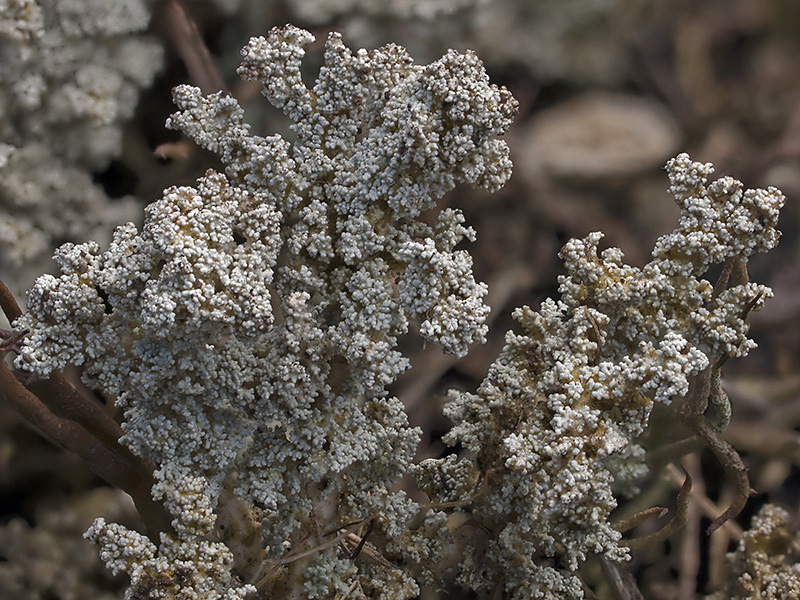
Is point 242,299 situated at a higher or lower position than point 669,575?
lower

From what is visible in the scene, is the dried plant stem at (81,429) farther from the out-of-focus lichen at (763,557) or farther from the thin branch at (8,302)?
the out-of-focus lichen at (763,557)

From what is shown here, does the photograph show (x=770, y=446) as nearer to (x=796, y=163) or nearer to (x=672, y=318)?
(x=796, y=163)

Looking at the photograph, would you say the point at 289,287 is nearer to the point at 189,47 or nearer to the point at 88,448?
the point at 88,448

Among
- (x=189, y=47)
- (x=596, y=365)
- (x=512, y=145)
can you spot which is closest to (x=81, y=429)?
(x=596, y=365)

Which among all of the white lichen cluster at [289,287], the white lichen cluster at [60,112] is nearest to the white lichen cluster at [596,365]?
the white lichen cluster at [289,287]

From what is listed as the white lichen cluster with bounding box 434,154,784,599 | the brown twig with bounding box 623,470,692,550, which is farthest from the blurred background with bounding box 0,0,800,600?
the white lichen cluster with bounding box 434,154,784,599

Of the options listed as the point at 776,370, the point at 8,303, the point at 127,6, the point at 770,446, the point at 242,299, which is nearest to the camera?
the point at 242,299

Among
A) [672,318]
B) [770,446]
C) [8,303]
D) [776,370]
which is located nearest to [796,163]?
[776,370]
